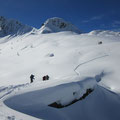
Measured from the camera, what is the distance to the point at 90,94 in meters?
9.27

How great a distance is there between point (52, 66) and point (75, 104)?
9.55m

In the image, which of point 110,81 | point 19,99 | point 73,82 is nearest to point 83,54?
point 110,81

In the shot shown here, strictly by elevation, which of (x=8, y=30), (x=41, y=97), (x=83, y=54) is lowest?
(x=41, y=97)

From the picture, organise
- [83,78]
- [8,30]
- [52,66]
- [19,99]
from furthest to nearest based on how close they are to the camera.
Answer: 1. [8,30]
2. [52,66]
3. [83,78]
4. [19,99]

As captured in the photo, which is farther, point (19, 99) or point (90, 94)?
point (90, 94)

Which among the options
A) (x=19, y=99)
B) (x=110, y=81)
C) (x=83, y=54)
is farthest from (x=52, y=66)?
(x=19, y=99)

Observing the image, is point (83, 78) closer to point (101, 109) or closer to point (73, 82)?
point (73, 82)

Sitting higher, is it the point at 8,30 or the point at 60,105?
the point at 8,30

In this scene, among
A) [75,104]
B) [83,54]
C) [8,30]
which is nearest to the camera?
[75,104]

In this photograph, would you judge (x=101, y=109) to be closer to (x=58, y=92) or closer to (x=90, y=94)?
(x=90, y=94)

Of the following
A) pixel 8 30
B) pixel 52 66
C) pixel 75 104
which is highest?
pixel 8 30

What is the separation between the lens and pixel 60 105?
7.23 meters

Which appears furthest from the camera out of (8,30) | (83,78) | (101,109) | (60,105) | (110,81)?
(8,30)

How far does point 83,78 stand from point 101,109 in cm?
226
